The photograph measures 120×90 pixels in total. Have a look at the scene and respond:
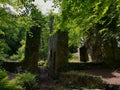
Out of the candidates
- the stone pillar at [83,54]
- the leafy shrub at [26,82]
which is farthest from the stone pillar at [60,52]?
the leafy shrub at [26,82]

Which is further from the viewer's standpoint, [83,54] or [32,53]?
[83,54]

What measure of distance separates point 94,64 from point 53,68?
347 centimetres

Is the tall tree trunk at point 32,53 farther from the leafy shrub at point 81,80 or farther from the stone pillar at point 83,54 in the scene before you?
the stone pillar at point 83,54

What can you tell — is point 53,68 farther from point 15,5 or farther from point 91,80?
point 15,5

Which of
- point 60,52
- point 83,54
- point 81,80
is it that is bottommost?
point 81,80

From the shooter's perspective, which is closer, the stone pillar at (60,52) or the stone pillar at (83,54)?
the stone pillar at (60,52)

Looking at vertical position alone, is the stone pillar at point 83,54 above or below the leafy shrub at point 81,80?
above

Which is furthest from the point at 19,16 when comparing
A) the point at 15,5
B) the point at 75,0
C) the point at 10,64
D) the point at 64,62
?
the point at 10,64

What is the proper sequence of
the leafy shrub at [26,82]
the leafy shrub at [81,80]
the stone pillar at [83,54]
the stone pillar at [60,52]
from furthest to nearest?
the stone pillar at [83,54]
the stone pillar at [60,52]
the leafy shrub at [81,80]
the leafy shrub at [26,82]

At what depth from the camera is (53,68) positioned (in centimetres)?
2294

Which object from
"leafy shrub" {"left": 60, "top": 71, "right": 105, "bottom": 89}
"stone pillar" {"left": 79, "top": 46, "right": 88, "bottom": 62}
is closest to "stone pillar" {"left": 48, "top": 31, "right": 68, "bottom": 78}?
"leafy shrub" {"left": 60, "top": 71, "right": 105, "bottom": 89}

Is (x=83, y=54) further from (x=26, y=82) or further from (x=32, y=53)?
(x=26, y=82)

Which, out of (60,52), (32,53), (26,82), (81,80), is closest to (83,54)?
(60,52)

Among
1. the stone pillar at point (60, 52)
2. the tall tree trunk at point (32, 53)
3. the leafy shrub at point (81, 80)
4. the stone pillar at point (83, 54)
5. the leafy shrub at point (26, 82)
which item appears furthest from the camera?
the stone pillar at point (83, 54)
